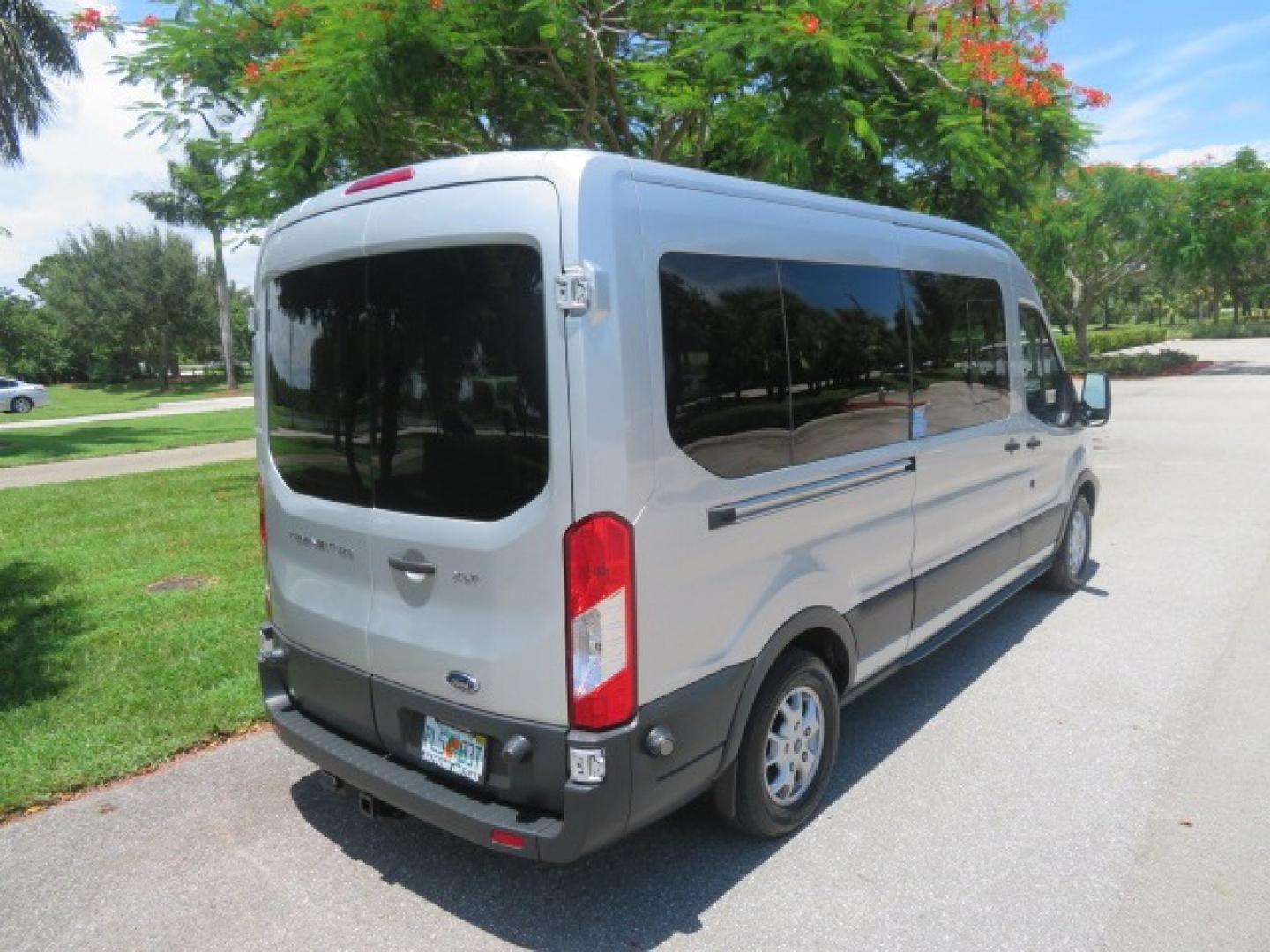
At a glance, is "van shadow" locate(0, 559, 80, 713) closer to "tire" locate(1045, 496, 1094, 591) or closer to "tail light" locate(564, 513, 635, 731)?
"tail light" locate(564, 513, 635, 731)

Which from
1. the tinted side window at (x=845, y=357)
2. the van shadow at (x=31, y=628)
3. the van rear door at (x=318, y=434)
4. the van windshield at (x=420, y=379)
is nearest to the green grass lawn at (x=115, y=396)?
the van shadow at (x=31, y=628)

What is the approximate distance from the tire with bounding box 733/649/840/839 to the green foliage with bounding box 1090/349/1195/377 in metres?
29.4

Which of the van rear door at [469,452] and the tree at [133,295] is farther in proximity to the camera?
the tree at [133,295]

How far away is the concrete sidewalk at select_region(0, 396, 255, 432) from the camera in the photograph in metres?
24.2

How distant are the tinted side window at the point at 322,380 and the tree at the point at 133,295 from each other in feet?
160

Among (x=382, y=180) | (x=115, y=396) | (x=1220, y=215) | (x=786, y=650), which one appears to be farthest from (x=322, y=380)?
(x=115, y=396)

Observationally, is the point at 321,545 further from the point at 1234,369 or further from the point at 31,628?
the point at 1234,369

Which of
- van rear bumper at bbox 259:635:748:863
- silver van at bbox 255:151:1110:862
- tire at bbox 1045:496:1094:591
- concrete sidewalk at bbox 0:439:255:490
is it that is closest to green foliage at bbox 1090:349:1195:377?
tire at bbox 1045:496:1094:591

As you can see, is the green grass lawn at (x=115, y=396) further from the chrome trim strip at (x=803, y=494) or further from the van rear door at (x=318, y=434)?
the chrome trim strip at (x=803, y=494)

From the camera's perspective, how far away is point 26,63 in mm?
17859

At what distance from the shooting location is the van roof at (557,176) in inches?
93.0

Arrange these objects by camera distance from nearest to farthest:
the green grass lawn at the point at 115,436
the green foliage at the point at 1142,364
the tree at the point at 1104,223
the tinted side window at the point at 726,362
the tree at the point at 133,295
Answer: the tinted side window at the point at 726,362, the green grass lawn at the point at 115,436, the tree at the point at 1104,223, the green foliage at the point at 1142,364, the tree at the point at 133,295

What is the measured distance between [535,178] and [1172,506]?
8.83m

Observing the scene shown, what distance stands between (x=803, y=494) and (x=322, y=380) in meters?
1.78
